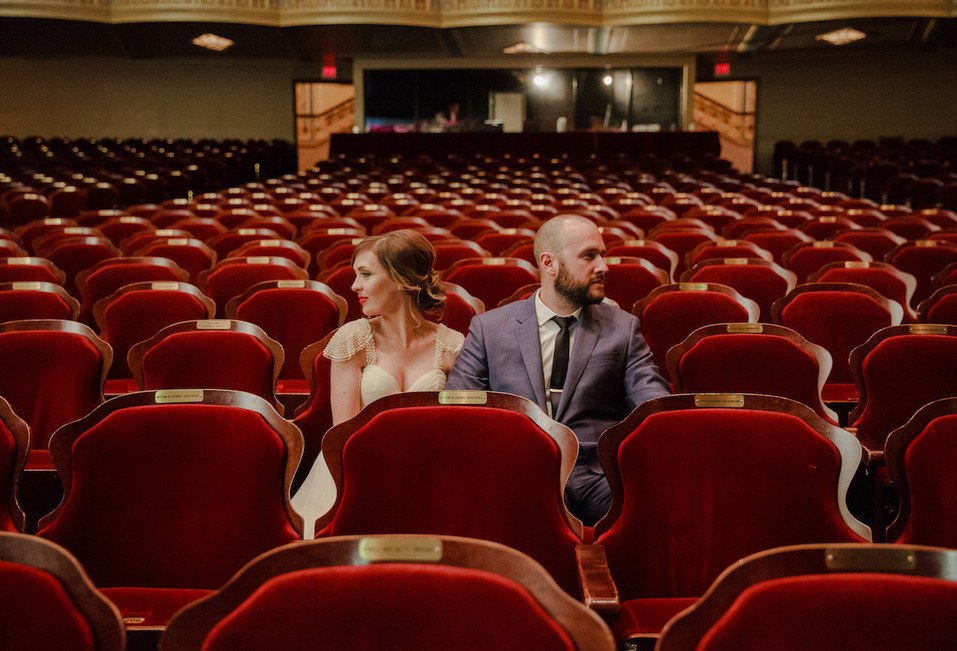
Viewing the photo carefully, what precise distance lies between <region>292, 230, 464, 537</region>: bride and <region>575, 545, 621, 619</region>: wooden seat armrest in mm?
976

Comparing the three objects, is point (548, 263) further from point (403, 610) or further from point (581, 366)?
point (403, 610)

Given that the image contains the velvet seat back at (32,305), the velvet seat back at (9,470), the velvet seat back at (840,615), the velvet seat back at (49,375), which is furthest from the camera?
the velvet seat back at (32,305)

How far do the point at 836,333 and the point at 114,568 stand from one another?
10.5 ft

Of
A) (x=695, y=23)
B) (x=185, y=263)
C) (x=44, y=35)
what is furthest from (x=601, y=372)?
(x=44, y=35)

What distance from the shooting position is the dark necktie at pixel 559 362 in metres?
2.85

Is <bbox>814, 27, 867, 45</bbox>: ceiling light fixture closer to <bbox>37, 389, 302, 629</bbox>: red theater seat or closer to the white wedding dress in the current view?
the white wedding dress

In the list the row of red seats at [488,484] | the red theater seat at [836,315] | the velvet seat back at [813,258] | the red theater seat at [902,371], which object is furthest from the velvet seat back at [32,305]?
the velvet seat back at [813,258]

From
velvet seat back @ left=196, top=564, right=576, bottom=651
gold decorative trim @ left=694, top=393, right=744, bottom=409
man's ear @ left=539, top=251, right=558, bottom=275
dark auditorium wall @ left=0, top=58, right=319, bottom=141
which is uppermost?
dark auditorium wall @ left=0, top=58, right=319, bottom=141

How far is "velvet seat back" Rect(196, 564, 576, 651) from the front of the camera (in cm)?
124

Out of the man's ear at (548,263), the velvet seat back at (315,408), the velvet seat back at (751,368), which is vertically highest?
the man's ear at (548,263)

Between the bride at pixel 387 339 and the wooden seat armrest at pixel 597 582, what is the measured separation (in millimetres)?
976

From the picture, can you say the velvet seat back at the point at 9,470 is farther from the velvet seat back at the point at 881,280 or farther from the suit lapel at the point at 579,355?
the velvet seat back at the point at 881,280

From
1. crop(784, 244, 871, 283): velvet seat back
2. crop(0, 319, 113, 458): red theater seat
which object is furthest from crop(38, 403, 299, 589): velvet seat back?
crop(784, 244, 871, 283): velvet seat back

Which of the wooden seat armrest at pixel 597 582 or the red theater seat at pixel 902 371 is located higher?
the red theater seat at pixel 902 371
